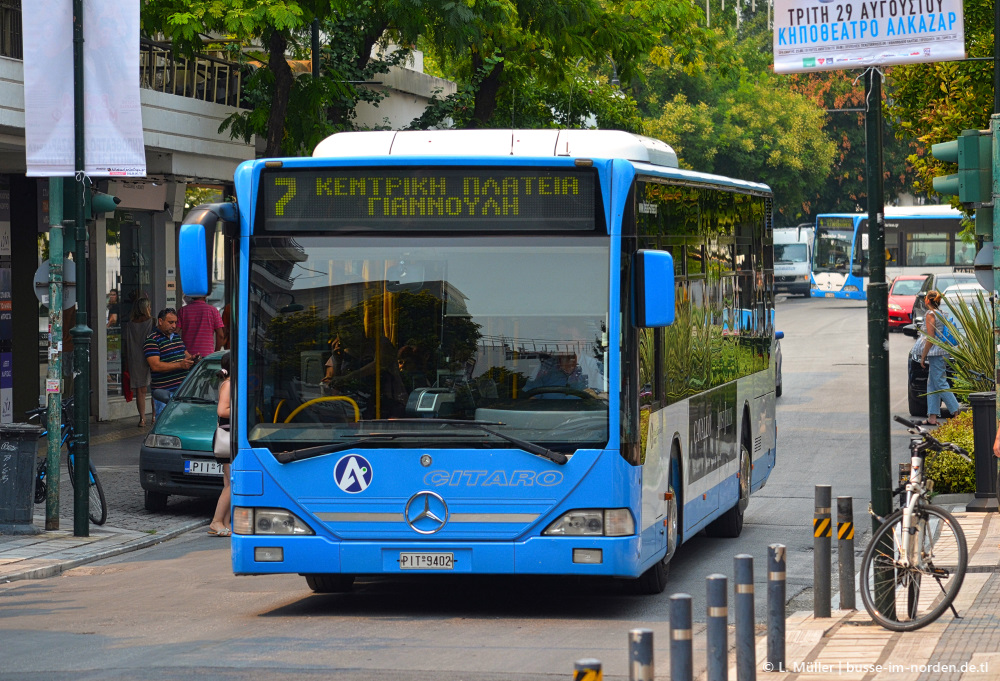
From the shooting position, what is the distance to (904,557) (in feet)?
27.6

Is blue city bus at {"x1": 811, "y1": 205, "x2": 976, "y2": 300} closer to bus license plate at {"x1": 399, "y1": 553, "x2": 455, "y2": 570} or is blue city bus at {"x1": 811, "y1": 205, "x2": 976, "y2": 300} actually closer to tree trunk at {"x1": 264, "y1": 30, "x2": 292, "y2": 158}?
tree trunk at {"x1": 264, "y1": 30, "x2": 292, "y2": 158}

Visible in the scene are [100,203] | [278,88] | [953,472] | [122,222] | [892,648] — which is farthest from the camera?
[122,222]

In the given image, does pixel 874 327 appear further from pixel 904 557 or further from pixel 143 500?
pixel 143 500

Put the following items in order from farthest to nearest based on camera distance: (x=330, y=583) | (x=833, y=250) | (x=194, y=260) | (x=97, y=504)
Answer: (x=833, y=250) < (x=97, y=504) < (x=330, y=583) < (x=194, y=260)

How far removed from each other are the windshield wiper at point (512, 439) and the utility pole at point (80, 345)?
215 inches

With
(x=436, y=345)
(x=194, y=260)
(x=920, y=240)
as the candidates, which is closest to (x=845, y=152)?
(x=920, y=240)

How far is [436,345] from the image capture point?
9.05 meters

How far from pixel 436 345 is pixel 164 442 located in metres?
6.64

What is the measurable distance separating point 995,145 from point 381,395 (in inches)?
185

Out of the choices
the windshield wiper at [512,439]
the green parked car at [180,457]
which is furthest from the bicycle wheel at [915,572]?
the green parked car at [180,457]

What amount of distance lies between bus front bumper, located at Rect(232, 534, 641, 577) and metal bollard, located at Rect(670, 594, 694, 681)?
11.7 ft

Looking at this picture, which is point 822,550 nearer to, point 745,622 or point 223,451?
point 745,622

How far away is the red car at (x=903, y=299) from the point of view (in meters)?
42.5

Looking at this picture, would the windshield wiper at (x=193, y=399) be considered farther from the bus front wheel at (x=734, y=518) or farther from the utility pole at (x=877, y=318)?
the utility pole at (x=877, y=318)
